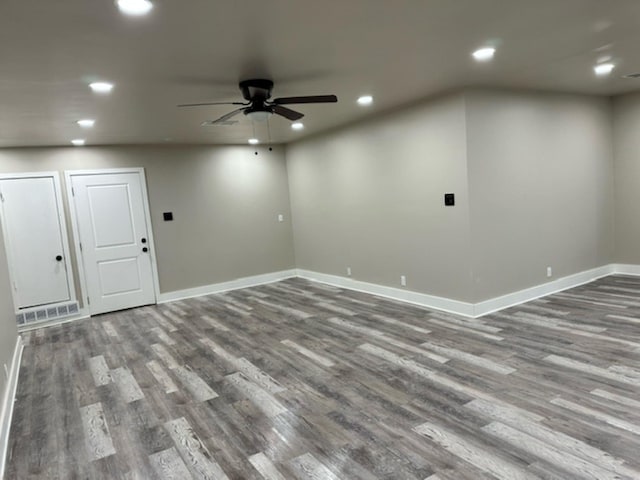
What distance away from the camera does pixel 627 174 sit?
234 inches

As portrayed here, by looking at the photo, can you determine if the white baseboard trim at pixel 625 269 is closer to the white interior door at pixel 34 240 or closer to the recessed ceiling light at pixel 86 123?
the recessed ceiling light at pixel 86 123

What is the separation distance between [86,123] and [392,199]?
151 inches

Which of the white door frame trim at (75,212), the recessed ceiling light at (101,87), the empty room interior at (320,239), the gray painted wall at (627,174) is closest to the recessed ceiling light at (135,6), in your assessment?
the empty room interior at (320,239)

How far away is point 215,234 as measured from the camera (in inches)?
282

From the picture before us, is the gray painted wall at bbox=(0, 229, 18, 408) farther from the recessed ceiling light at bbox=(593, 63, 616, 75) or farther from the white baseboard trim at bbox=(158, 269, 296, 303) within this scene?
the recessed ceiling light at bbox=(593, 63, 616, 75)

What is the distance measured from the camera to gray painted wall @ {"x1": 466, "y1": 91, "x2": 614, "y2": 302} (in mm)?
4656

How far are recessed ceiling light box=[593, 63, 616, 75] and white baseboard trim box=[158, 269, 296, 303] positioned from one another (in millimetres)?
5588

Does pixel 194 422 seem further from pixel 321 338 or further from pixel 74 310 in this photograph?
pixel 74 310

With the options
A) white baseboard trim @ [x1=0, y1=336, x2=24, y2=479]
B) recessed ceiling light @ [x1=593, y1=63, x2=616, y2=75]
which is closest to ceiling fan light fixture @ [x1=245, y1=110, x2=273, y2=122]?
white baseboard trim @ [x1=0, y1=336, x2=24, y2=479]

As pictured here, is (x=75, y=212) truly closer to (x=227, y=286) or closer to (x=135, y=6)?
(x=227, y=286)

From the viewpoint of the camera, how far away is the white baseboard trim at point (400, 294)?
190 inches

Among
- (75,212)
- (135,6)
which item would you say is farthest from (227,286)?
(135,6)

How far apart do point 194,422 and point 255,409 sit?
427mm

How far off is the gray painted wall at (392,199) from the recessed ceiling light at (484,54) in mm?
979
